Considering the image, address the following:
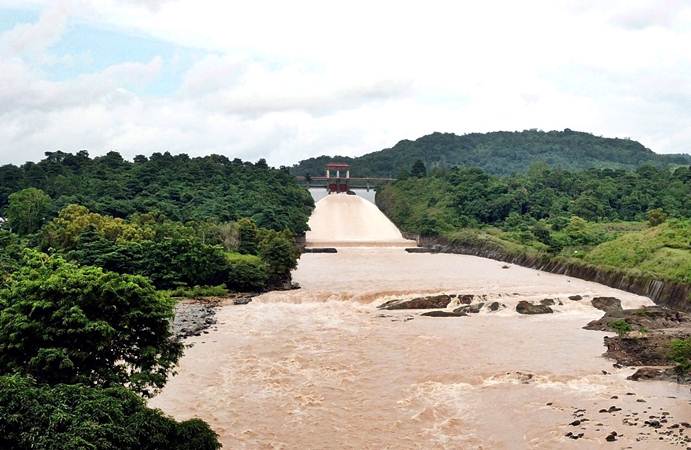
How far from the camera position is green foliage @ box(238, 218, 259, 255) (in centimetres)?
5134

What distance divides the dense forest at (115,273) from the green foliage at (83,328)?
3 cm

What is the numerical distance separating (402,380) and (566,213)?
55662 millimetres

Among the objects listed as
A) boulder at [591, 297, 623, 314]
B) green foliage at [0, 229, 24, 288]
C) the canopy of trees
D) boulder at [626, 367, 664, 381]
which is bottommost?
boulder at [626, 367, 664, 381]

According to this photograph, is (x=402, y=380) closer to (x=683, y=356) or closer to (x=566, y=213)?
(x=683, y=356)

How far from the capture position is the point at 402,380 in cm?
2439

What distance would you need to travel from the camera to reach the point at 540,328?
3284cm

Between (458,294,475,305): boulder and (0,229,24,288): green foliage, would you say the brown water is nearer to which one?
(458,294,475,305): boulder

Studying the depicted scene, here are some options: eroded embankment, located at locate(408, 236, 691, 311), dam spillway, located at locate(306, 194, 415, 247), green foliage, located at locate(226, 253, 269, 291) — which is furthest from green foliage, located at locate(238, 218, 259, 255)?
eroded embankment, located at locate(408, 236, 691, 311)

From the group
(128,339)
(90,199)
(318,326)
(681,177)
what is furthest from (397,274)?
(681,177)

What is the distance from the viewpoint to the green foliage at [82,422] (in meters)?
11.7

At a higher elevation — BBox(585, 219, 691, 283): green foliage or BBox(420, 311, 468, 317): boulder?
BBox(585, 219, 691, 283): green foliage

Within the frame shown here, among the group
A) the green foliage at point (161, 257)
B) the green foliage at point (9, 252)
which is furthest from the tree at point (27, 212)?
the green foliage at point (161, 257)

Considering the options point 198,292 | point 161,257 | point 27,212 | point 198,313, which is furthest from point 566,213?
point 27,212

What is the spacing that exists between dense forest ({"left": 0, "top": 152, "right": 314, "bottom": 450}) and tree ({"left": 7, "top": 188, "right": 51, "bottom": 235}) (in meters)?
0.11
